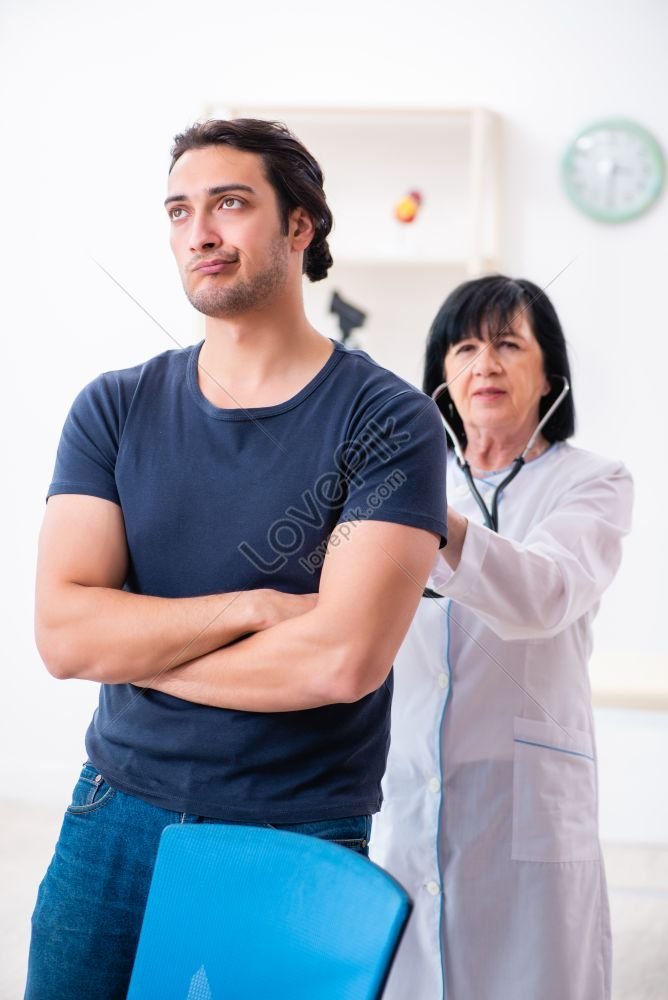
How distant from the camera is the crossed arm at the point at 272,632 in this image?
43.7 inches

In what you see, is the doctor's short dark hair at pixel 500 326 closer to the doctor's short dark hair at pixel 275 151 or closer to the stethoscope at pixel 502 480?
the stethoscope at pixel 502 480

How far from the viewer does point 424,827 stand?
1445 mm

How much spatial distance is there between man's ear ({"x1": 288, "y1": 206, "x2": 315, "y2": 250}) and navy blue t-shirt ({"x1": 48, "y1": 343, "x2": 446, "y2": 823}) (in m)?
0.18

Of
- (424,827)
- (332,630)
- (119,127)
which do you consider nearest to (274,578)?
(332,630)

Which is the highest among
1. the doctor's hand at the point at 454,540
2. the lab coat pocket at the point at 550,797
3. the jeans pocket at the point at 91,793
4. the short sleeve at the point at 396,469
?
the short sleeve at the point at 396,469

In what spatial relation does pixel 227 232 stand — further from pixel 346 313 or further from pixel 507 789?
pixel 346 313

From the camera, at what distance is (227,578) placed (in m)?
1.16

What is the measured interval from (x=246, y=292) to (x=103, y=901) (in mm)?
708

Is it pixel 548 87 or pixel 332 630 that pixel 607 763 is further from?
pixel 332 630

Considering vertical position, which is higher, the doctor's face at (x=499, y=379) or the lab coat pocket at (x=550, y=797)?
the doctor's face at (x=499, y=379)

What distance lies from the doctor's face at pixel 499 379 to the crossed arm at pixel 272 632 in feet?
1.59

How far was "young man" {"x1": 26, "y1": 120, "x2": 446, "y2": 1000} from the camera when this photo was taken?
1113 mm

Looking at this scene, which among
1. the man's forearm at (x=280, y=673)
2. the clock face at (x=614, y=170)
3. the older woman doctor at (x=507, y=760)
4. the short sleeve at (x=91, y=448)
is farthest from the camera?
the clock face at (x=614, y=170)

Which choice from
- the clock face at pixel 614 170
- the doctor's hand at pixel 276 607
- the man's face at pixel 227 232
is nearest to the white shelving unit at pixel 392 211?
the clock face at pixel 614 170
